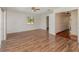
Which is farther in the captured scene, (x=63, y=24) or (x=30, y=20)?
(x=63, y=24)

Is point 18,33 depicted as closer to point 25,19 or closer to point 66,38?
point 25,19

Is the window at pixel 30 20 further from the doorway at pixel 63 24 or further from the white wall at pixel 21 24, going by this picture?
the doorway at pixel 63 24

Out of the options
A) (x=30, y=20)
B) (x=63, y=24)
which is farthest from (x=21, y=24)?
(x=63, y=24)

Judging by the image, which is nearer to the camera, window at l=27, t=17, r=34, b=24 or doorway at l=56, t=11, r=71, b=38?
window at l=27, t=17, r=34, b=24

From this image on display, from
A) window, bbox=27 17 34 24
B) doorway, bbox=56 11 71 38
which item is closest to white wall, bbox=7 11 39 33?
window, bbox=27 17 34 24

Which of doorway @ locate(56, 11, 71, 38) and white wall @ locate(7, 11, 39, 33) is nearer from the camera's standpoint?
white wall @ locate(7, 11, 39, 33)

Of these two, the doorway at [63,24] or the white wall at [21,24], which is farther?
the doorway at [63,24]

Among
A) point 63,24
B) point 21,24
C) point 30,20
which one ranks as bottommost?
point 63,24

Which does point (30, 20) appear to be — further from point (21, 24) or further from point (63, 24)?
point (63, 24)

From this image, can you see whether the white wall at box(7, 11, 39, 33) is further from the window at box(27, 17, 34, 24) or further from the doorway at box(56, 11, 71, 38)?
the doorway at box(56, 11, 71, 38)

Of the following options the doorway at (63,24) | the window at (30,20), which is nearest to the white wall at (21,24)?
the window at (30,20)

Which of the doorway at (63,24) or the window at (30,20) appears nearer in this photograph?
the window at (30,20)
